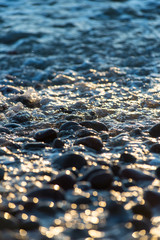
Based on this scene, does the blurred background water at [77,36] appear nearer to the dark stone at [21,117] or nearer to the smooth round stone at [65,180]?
the dark stone at [21,117]

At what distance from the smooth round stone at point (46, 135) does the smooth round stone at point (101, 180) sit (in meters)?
0.72

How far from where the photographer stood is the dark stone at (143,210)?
1660 millimetres

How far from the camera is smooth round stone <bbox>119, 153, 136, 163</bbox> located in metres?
2.18

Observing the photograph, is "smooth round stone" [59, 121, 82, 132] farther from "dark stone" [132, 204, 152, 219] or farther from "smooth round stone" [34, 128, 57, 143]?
"dark stone" [132, 204, 152, 219]

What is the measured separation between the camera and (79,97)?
Result: 3.58 m

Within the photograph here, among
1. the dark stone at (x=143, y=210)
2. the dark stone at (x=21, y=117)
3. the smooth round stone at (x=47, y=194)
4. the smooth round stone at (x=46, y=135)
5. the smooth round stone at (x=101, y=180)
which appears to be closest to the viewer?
the dark stone at (x=143, y=210)

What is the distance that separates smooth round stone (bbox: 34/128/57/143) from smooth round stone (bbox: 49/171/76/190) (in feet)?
2.08

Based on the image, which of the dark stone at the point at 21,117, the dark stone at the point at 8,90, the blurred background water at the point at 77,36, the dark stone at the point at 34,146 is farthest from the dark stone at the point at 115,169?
the blurred background water at the point at 77,36

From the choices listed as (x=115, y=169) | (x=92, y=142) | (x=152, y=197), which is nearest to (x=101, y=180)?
(x=115, y=169)

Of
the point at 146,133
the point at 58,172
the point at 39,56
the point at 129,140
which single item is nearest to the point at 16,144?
the point at 58,172

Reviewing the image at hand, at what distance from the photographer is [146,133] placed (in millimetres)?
2633

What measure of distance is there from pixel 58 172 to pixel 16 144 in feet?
1.79

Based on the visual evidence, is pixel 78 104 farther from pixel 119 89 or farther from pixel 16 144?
pixel 16 144

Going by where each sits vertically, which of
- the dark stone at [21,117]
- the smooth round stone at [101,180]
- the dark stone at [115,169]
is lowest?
the smooth round stone at [101,180]
